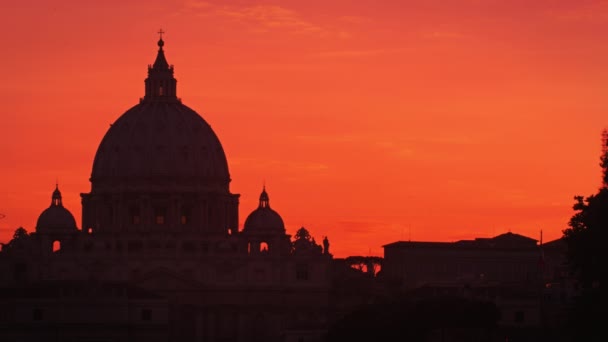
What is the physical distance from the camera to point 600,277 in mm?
145750

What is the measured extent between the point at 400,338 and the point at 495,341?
6.09 metres

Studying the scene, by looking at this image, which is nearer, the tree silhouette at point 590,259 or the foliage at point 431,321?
the tree silhouette at point 590,259

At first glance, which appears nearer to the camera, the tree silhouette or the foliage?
the tree silhouette

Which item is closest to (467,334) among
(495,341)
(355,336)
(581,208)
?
(495,341)

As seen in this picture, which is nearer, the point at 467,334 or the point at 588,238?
the point at 588,238

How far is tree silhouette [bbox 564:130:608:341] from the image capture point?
144750mm

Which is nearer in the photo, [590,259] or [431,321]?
[590,259]

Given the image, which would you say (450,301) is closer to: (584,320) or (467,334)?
(467,334)

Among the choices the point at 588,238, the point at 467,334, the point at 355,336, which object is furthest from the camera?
the point at 355,336

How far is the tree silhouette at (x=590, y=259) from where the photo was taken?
14475 centimetres

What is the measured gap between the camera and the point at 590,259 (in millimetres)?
145250

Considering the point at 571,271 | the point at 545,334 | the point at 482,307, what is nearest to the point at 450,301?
the point at 482,307

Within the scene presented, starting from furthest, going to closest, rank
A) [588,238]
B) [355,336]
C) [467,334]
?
1. [355,336]
2. [467,334]
3. [588,238]

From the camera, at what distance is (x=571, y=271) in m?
150
